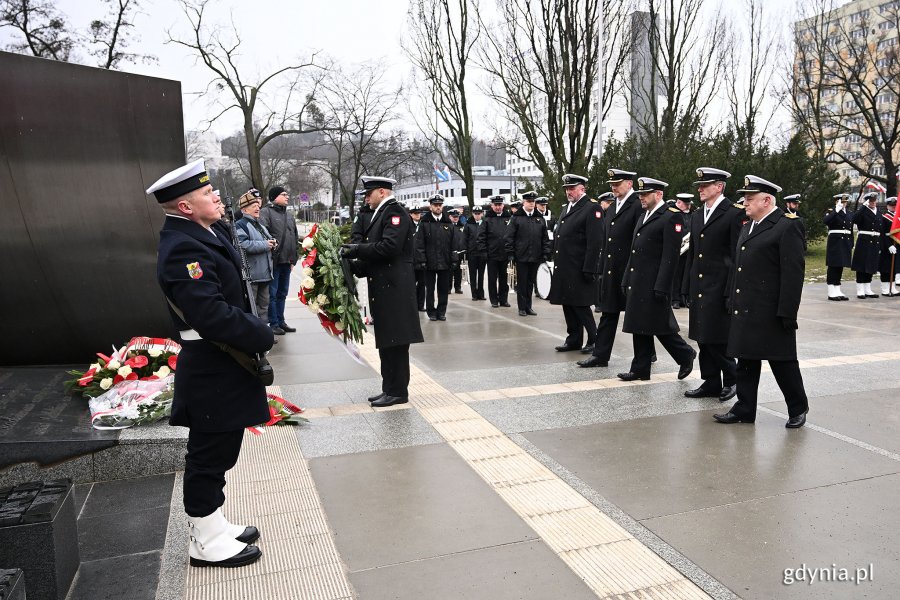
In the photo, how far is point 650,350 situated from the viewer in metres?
7.12

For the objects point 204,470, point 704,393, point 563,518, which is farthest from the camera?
point 704,393

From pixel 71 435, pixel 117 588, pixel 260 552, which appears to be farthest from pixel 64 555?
pixel 71 435

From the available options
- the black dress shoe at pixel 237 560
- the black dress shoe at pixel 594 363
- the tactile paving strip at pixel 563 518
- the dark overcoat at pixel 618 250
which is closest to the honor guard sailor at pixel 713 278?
Result: the dark overcoat at pixel 618 250

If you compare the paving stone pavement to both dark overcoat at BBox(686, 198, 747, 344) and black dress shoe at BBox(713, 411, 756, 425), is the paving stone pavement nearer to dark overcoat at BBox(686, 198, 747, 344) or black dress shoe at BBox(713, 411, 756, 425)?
black dress shoe at BBox(713, 411, 756, 425)

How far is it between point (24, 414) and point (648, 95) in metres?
29.0

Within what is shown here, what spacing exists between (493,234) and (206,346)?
1043 centimetres

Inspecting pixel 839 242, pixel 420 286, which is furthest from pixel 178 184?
pixel 839 242

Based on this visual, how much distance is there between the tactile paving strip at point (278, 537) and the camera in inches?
126

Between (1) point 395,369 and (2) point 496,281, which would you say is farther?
(2) point 496,281

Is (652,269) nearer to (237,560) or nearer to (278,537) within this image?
(278,537)

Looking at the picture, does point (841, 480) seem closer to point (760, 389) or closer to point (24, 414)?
point (760, 389)

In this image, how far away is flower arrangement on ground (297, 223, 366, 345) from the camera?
5.92 m

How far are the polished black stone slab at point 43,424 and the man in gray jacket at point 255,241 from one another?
3.77 metres

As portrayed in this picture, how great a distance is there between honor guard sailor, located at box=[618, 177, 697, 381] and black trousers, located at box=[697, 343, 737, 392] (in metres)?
0.53
